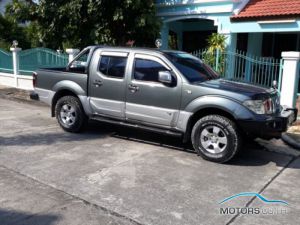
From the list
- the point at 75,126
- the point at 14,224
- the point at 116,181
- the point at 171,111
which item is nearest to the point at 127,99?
the point at 171,111

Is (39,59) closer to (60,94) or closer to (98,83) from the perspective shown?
(60,94)

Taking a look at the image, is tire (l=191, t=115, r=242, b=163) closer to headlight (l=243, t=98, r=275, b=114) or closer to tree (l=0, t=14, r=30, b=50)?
headlight (l=243, t=98, r=275, b=114)

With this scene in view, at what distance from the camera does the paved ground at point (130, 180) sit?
152 inches

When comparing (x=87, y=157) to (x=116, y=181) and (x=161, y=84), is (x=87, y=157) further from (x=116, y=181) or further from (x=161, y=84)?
(x=161, y=84)

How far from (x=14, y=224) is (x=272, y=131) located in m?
3.78

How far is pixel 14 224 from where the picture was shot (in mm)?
3625

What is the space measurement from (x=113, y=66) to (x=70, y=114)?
1.45m

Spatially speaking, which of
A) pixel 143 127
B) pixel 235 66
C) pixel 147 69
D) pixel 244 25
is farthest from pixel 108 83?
pixel 244 25

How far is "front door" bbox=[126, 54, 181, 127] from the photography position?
19.5 feet

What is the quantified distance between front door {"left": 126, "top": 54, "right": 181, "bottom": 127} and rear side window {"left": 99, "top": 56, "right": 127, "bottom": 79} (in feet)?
0.87

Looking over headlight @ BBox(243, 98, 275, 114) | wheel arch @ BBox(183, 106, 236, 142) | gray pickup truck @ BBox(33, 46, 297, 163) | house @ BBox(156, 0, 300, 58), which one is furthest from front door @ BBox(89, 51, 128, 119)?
house @ BBox(156, 0, 300, 58)

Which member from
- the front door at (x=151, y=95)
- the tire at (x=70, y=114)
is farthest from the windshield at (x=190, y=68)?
the tire at (x=70, y=114)

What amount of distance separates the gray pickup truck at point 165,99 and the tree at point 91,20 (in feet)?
14.1

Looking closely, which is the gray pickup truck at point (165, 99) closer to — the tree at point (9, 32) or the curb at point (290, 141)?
the curb at point (290, 141)
